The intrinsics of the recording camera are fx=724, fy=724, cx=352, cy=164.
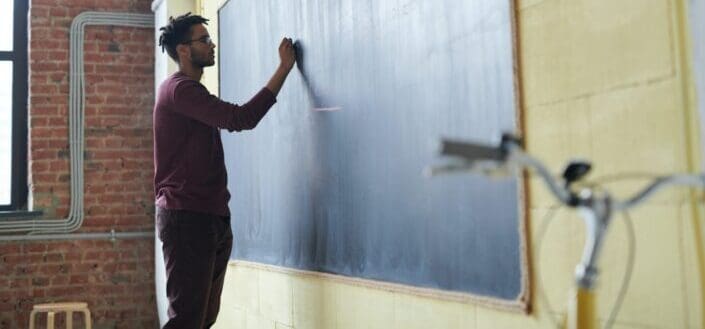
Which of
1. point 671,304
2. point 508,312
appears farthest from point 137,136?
point 671,304

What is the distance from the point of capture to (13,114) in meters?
4.82

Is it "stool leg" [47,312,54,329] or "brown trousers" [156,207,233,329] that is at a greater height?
"brown trousers" [156,207,233,329]

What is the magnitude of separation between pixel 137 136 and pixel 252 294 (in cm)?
211

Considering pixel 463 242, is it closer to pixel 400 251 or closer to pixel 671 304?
pixel 400 251

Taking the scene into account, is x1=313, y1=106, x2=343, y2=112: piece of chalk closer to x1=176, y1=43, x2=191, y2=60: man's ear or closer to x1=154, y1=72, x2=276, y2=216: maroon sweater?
x1=154, y1=72, x2=276, y2=216: maroon sweater

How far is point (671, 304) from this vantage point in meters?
1.29

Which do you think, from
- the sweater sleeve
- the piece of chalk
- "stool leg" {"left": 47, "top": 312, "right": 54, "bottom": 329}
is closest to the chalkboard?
the piece of chalk

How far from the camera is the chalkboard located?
1.71 metres

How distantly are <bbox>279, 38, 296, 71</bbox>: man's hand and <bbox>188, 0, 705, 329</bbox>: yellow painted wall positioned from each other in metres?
1.22

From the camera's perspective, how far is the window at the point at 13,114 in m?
4.81

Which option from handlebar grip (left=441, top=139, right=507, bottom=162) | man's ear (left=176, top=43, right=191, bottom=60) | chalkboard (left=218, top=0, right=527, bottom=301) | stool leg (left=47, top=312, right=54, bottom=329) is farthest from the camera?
stool leg (left=47, top=312, right=54, bottom=329)

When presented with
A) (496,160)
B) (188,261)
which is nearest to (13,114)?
(188,261)

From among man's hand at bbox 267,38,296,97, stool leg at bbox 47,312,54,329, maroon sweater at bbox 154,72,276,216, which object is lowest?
stool leg at bbox 47,312,54,329

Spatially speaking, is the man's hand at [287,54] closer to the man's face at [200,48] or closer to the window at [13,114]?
the man's face at [200,48]
